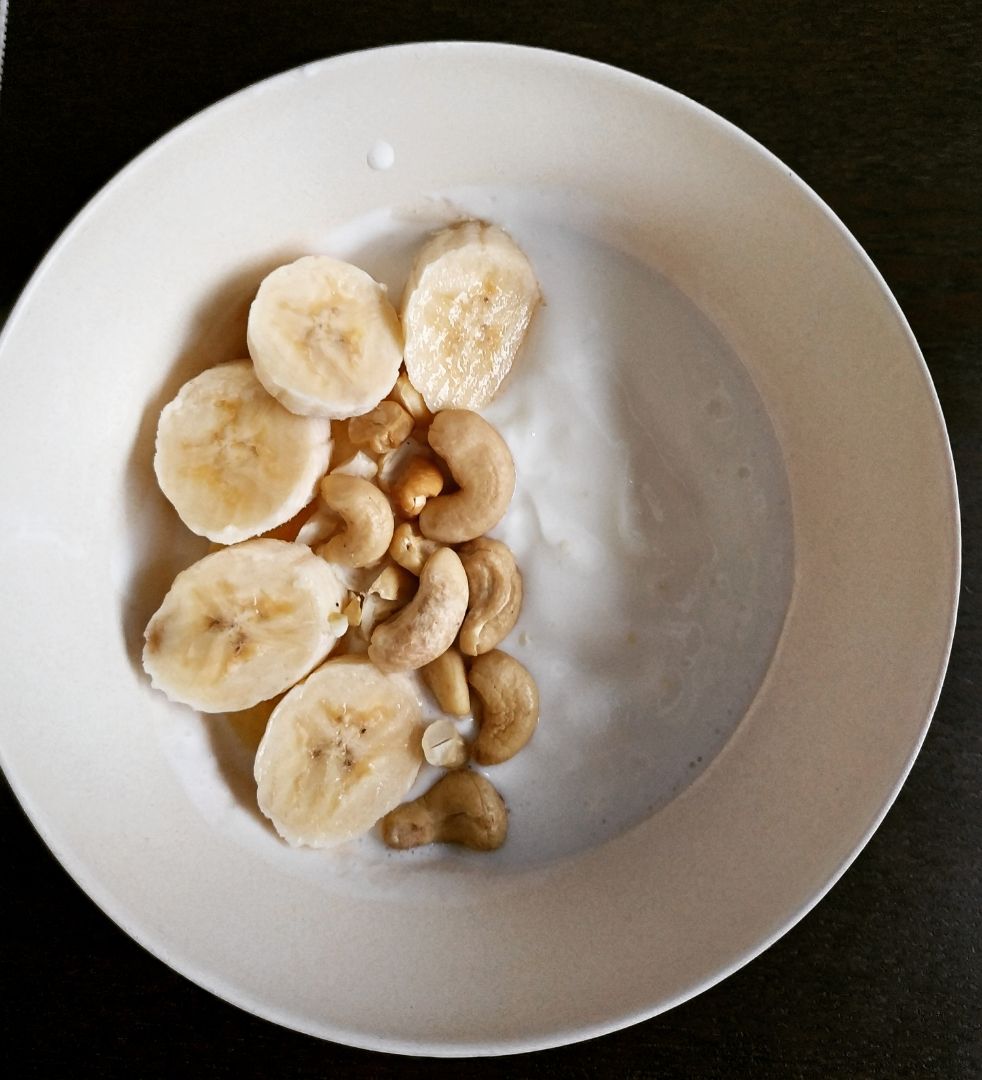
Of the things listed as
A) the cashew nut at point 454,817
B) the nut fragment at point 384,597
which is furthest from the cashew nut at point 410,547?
the cashew nut at point 454,817

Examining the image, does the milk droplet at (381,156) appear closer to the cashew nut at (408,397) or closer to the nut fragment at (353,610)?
the cashew nut at (408,397)

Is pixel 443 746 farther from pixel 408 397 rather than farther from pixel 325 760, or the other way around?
pixel 408 397

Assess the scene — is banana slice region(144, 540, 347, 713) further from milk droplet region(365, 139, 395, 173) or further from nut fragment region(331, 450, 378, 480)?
milk droplet region(365, 139, 395, 173)

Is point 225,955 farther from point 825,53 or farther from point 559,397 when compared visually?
point 825,53

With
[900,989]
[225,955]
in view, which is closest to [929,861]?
[900,989]

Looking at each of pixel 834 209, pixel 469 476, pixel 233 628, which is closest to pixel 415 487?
pixel 469 476
